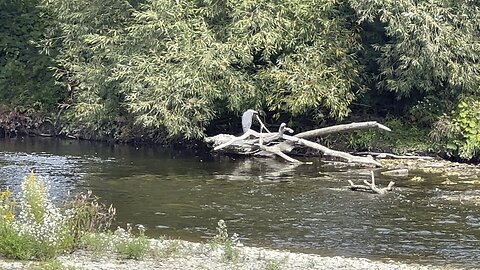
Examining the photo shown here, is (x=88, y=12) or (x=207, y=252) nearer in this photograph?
(x=207, y=252)

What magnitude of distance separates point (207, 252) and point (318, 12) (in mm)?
16096

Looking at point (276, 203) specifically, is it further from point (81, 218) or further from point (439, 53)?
point (439, 53)

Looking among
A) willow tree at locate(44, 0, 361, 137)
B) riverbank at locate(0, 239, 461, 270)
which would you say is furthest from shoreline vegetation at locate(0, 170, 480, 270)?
willow tree at locate(44, 0, 361, 137)

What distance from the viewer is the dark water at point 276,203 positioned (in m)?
15.2

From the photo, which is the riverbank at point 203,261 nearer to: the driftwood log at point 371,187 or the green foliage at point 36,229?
the green foliage at point 36,229

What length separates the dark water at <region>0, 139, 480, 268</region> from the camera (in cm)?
1520

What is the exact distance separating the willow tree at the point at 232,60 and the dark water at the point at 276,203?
80.2 inches

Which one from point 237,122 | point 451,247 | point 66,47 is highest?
point 66,47

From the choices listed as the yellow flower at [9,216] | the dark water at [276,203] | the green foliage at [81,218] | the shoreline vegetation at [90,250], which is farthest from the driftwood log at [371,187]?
the yellow flower at [9,216]

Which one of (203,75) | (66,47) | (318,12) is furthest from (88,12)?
(318,12)

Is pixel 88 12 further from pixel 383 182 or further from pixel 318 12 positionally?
pixel 383 182

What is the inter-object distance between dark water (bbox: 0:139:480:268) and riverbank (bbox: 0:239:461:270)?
98 cm

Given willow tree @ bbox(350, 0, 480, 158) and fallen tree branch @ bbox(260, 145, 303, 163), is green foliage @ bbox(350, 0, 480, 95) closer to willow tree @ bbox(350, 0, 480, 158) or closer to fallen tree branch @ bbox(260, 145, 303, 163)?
willow tree @ bbox(350, 0, 480, 158)

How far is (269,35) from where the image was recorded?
26750mm
